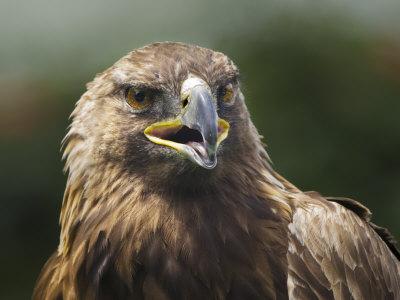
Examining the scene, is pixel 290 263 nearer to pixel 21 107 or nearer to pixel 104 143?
pixel 104 143

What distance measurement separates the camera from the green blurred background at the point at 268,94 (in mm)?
5289

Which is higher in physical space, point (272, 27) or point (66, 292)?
point (272, 27)

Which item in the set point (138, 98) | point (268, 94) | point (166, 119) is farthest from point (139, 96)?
point (268, 94)

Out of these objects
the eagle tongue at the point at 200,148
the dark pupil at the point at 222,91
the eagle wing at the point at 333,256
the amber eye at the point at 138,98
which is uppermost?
the dark pupil at the point at 222,91

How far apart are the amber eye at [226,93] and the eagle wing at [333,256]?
1.72ft

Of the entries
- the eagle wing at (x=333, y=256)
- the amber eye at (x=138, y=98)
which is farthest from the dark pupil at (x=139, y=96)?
the eagle wing at (x=333, y=256)

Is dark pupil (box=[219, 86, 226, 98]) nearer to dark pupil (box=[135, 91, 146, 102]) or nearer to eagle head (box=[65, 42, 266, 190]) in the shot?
eagle head (box=[65, 42, 266, 190])

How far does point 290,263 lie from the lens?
2703 mm

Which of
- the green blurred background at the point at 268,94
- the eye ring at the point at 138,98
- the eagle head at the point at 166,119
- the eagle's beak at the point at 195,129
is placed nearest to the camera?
the eagle's beak at the point at 195,129

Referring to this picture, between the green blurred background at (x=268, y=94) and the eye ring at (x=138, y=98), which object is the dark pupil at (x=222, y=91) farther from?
the green blurred background at (x=268, y=94)

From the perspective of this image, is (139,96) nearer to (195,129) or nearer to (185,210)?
(195,129)

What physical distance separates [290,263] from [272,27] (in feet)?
11.1

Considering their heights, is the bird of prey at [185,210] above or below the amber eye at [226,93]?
below

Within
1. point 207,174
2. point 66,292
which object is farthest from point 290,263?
point 66,292
